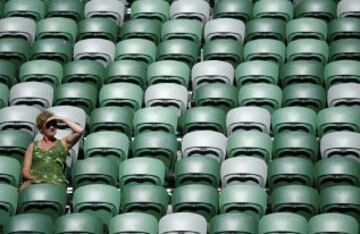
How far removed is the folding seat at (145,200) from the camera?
50.9 feet

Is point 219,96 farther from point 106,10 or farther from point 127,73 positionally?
point 106,10

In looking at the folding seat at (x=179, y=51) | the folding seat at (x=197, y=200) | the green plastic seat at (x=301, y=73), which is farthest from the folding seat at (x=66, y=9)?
the folding seat at (x=197, y=200)

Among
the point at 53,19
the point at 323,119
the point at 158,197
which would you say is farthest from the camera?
the point at 53,19

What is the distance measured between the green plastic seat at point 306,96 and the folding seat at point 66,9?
3.48 metres

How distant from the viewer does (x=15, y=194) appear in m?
15.6

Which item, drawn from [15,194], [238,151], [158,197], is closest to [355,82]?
[238,151]

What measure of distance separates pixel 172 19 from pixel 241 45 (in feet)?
4.05

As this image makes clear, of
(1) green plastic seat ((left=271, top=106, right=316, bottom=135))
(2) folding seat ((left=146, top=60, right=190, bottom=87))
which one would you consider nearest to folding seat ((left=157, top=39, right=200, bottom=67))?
(2) folding seat ((left=146, top=60, right=190, bottom=87))

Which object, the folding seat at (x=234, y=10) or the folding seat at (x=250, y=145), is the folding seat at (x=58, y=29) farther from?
the folding seat at (x=250, y=145)

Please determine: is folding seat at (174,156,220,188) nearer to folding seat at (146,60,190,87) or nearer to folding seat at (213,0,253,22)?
folding seat at (146,60,190,87)

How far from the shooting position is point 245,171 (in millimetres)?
15898

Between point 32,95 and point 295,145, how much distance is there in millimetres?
3199

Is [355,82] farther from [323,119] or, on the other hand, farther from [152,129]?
[152,129]

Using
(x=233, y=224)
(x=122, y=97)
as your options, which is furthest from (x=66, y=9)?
(x=233, y=224)
